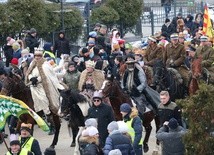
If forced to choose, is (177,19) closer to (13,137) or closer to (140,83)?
(140,83)

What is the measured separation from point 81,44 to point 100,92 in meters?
15.0

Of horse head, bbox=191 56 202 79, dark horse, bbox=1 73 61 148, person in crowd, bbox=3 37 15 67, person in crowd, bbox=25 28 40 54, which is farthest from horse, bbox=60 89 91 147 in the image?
person in crowd, bbox=25 28 40 54

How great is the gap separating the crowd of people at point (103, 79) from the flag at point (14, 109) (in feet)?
3.09

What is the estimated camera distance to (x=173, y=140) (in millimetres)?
17000

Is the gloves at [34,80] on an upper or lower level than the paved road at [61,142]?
upper

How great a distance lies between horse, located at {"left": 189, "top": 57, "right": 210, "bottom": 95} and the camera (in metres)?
21.8

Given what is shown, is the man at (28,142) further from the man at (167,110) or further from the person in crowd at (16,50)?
the person in crowd at (16,50)

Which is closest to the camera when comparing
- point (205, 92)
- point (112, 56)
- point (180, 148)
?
point (205, 92)

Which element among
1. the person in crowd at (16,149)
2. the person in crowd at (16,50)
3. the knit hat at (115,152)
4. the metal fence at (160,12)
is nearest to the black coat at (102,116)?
the person in crowd at (16,149)

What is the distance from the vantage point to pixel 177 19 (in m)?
35.5

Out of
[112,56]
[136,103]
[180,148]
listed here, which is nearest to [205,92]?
[180,148]

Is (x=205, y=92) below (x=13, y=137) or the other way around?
the other way around

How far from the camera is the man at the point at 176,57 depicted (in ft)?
77.9

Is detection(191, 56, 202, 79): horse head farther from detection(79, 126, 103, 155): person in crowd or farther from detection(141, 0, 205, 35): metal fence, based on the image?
detection(141, 0, 205, 35): metal fence
